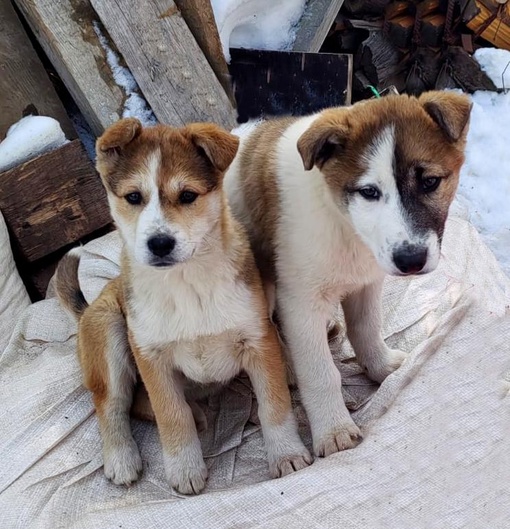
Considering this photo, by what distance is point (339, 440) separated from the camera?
357 cm

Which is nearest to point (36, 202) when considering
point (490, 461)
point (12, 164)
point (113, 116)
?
point (12, 164)

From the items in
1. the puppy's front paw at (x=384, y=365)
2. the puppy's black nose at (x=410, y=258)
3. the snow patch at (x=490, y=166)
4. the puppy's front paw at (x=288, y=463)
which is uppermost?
the puppy's black nose at (x=410, y=258)

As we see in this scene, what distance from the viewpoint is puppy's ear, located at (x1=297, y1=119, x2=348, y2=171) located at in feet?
10.7

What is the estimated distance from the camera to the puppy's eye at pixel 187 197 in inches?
128

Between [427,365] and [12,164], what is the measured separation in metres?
3.01

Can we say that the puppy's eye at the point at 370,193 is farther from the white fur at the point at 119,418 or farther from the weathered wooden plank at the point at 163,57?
the weathered wooden plank at the point at 163,57

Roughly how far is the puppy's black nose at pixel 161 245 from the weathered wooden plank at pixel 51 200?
86.9 inches

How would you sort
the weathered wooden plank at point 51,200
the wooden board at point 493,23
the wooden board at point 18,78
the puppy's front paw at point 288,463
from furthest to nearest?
the wooden board at point 493,23
the wooden board at point 18,78
the weathered wooden plank at point 51,200
the puppy's front paw at point 288,463

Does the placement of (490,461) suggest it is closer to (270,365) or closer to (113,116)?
(270,365)

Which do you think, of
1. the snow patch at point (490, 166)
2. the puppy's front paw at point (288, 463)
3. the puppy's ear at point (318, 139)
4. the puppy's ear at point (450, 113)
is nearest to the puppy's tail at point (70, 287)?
the puppy's front paw at point (288, 463)

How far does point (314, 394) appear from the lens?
3.62 m

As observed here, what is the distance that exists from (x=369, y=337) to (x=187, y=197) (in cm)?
142

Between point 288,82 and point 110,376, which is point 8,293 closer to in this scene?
point 110,376

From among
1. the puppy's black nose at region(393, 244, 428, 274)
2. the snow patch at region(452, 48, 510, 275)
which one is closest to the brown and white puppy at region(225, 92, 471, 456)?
the puppy's black nose at region(393, 244, 428, 274)
